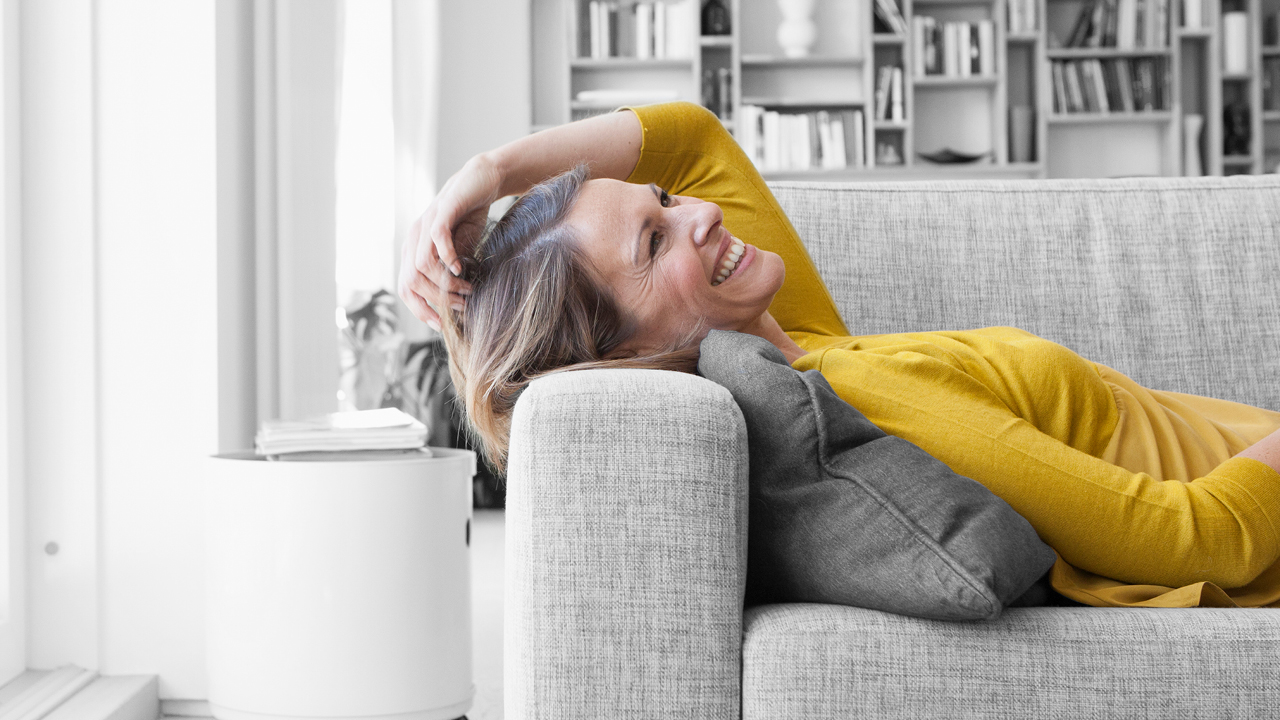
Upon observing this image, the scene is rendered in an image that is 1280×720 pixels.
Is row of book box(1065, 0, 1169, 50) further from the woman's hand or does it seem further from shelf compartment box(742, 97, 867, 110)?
the woman's hand

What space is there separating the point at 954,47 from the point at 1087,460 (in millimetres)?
4675

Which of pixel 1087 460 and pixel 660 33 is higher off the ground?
pixel 660 33

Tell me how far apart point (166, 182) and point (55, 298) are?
10.4 inches

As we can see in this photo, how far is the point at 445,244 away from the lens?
3.78 ft

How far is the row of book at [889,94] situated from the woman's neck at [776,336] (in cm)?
415

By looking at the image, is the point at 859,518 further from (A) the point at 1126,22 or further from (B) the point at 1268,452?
(A) the point at 1126,22

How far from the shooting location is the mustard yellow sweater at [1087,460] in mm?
874

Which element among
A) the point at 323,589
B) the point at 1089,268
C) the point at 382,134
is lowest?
the point at 323,589

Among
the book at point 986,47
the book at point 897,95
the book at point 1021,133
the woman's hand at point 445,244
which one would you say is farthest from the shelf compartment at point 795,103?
the woman's hand at point 445,244

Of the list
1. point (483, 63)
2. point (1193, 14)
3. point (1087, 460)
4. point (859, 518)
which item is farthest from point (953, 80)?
point (859, 518)

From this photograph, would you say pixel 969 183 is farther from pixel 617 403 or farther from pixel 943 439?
pixel 617 403

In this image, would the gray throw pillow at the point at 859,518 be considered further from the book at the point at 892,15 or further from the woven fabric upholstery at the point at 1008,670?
the book at the point at 892,15

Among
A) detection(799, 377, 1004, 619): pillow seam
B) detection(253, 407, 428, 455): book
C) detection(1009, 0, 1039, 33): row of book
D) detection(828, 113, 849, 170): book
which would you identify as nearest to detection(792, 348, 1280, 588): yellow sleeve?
detection(799, 377, 1004, 619): pillow seam

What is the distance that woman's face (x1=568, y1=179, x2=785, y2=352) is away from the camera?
1.12 meters
